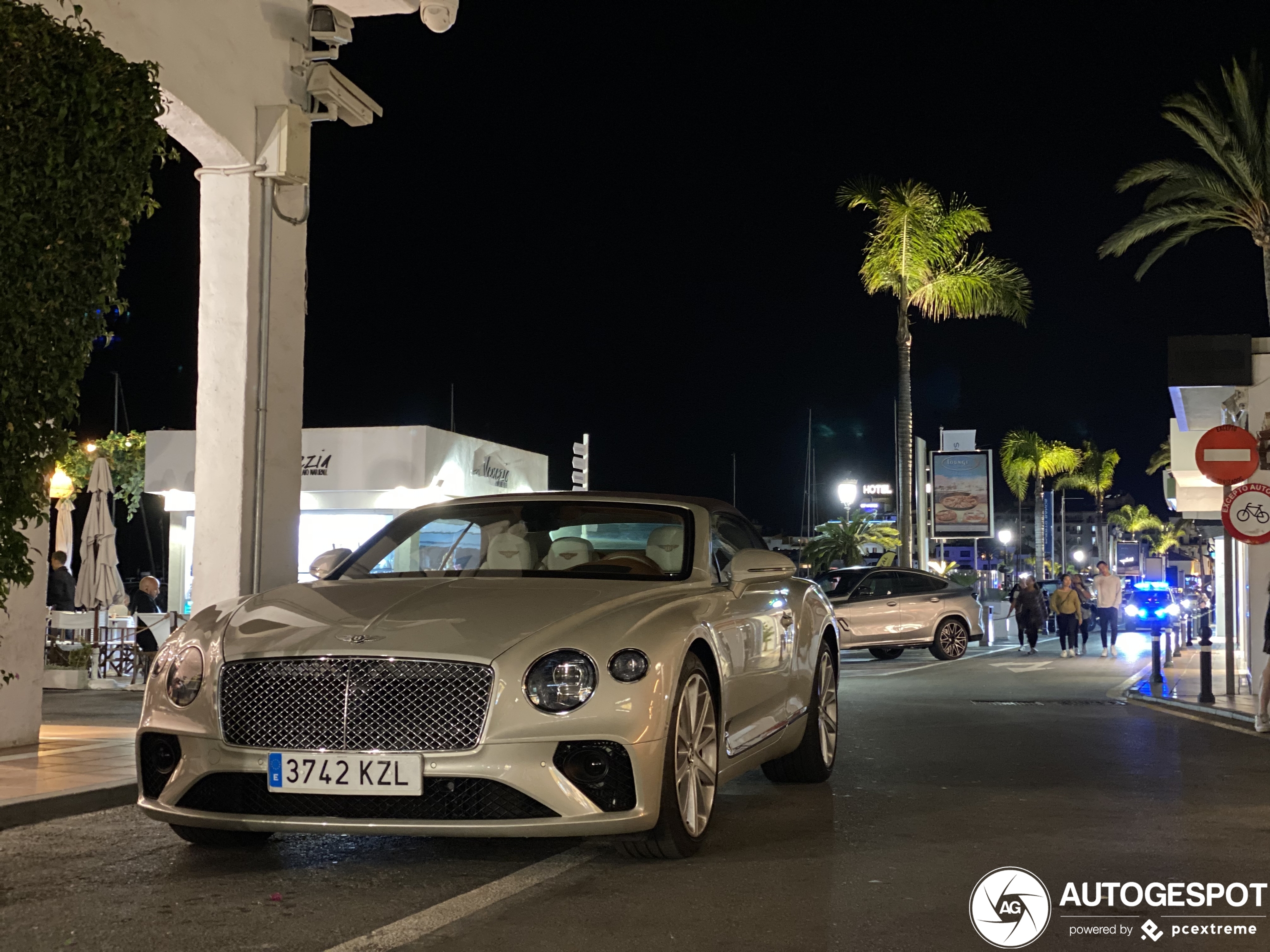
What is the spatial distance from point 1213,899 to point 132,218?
19.9 feet

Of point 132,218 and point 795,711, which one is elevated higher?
point 132,218

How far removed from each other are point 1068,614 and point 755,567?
69.2ft

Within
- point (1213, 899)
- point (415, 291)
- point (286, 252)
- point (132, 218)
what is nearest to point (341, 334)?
point (415, 291)

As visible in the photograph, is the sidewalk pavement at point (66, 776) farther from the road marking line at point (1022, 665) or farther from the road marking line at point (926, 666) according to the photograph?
the road marking line at point (1022, 665)

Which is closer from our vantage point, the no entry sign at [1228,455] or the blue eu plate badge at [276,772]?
the blue eu plate badge at [276,772]

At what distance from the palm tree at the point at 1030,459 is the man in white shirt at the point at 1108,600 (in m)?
49.2

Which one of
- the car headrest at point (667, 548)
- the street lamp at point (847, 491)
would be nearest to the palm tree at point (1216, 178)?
the car headrest at point (667, 548)

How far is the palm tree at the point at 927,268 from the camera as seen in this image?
120 feet

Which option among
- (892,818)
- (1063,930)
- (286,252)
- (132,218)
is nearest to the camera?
(1063,930)

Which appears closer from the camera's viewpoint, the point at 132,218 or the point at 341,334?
the point at 132,218

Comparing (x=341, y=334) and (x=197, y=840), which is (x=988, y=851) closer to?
(x=197, y=840)

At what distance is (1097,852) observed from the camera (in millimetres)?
6145

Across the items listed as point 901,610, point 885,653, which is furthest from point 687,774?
point 885,653

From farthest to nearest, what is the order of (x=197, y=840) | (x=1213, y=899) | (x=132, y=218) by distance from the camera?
(x=132, y=218) → (x=197, y=840) → (x=1213, y=899)
